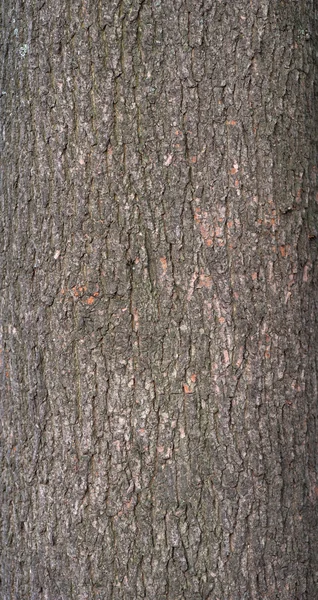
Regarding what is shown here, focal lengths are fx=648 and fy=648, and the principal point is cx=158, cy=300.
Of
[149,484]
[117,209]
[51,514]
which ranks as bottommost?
[51,514]

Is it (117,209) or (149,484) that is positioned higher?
(117,209)

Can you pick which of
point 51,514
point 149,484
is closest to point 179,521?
point 149,484

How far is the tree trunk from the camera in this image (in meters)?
1.70

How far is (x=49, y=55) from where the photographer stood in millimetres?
1765

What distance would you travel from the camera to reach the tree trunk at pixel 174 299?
5.59 ft

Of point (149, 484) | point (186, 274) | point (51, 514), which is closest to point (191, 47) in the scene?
point (186, 274)

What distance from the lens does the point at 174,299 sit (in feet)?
5.60

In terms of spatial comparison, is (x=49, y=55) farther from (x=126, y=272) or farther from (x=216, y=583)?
(x=216, y=583)

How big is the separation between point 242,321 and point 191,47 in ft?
2.40

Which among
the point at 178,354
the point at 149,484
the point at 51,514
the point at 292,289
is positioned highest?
the point at 292,289

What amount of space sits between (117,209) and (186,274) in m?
0.25

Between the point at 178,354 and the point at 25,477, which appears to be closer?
the point at 178,354

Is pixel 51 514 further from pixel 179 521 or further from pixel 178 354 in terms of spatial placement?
pixel 178 354

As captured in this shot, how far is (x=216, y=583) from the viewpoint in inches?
67.3
